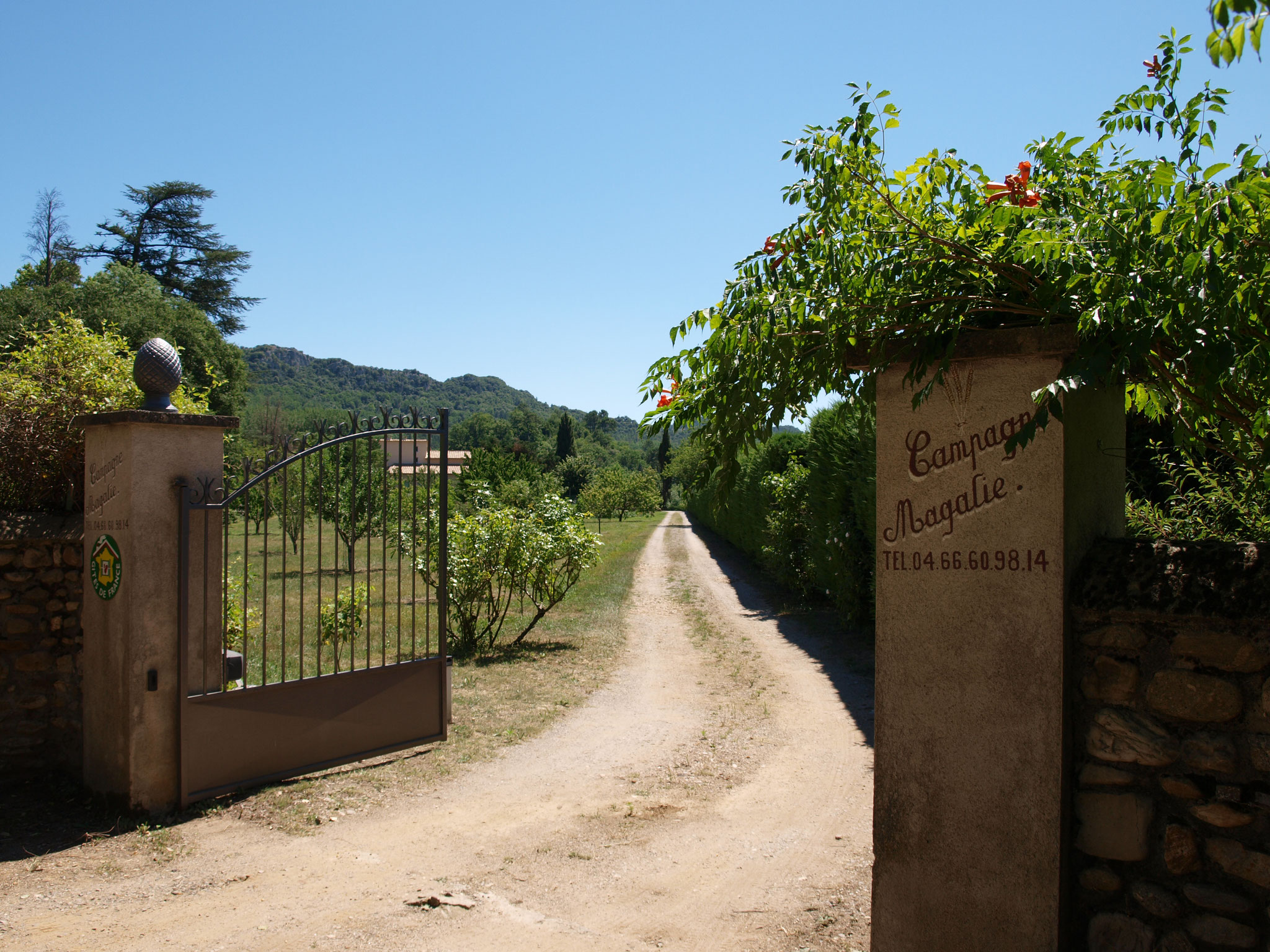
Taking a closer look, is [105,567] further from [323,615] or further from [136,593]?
[323,615]

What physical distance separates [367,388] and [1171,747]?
157 meters

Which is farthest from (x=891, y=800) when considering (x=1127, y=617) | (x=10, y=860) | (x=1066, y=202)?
(x=10, y=860)

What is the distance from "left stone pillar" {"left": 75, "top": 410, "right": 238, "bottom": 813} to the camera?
5031 millimetres

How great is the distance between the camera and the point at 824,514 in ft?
41.1

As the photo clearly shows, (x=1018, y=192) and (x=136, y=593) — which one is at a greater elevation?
(x=1018, y=192)

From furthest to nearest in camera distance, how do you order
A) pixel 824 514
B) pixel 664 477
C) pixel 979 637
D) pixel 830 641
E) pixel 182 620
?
pixel 664 477, pixel 824 514, pixel 830 641, pixel 182 620, pixel 979 637

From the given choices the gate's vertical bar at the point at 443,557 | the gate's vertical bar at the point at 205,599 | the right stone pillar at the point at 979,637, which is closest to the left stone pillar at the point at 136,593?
the gate's vertical bar at the point at 205,599

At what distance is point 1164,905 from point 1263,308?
5.65ft

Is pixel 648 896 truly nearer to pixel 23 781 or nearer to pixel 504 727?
pixel 504 727

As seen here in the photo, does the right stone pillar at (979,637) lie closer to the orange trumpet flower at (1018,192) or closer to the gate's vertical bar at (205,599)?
the orange trumpet flower at (1018,192)

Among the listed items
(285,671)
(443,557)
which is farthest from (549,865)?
(443,557)

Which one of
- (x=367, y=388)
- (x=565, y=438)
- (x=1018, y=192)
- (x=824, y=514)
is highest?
(x=367, y=388)

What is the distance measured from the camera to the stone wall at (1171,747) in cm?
229

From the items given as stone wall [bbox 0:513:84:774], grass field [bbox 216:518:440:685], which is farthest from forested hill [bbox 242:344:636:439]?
stone wall [bbox 0:513:84:774]
